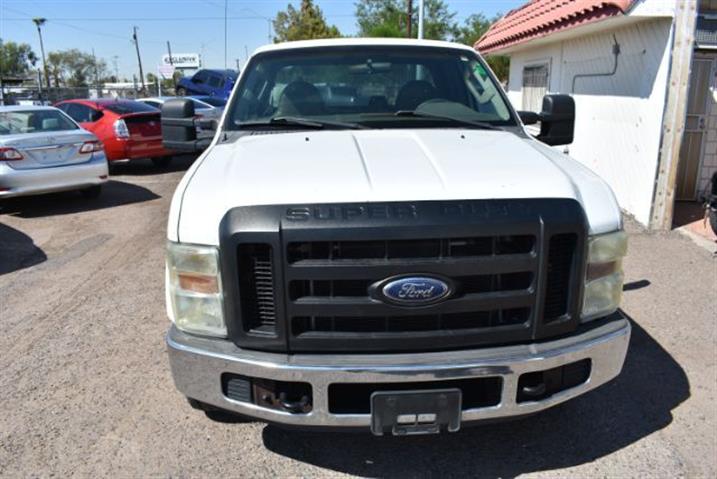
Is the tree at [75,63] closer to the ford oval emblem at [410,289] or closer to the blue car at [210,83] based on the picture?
the blue car at [210,83]

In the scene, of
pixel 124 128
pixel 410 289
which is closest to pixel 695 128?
pixel 410 289

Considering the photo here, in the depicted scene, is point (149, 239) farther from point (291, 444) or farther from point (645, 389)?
point (645, 389)

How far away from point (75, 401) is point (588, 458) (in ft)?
9.45

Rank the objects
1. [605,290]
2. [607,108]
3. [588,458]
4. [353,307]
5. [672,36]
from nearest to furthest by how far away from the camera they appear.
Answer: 1. [353,307]
2. [605,290]
3. [588,458]
4. [672,36]
5. [607,108]

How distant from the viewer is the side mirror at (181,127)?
411 cm

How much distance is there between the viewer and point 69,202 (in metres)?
9.41

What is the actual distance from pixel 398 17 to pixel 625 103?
105 ft

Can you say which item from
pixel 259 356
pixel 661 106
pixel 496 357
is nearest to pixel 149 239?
pixel 259 356

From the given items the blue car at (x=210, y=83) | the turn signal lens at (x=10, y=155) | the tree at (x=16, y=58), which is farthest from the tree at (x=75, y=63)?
the turn signal lens at (x=10, y=155)

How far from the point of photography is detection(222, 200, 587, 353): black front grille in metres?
2.26

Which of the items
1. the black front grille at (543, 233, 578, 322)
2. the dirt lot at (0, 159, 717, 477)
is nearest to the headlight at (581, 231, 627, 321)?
the black front grille at (543, 233, 578, 322)

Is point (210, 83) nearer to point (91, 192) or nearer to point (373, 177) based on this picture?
point (91, 192)

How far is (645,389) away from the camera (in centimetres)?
355

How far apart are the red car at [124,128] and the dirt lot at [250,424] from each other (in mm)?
6468
